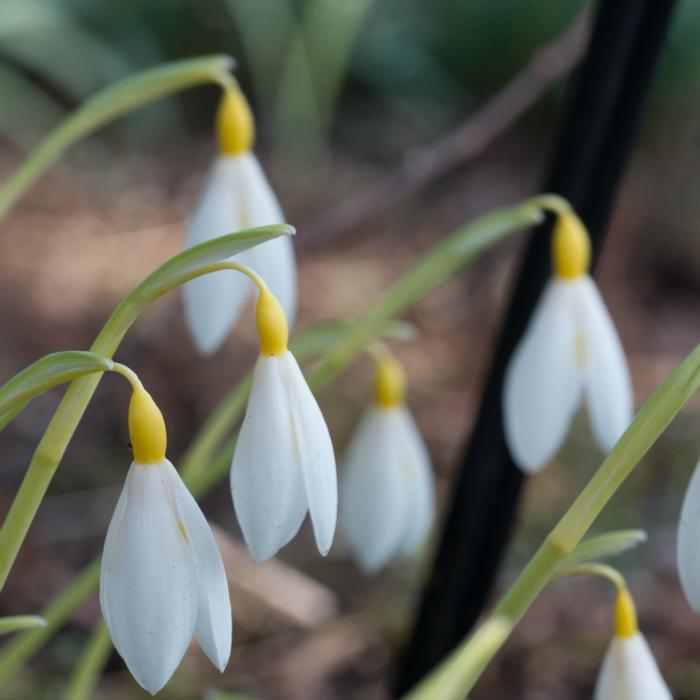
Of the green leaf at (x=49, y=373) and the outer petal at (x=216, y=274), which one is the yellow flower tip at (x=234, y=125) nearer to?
the outer petal at (x=216, y=274)

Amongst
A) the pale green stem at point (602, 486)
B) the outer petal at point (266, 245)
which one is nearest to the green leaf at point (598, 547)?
the pale green stem at point (602, 486)

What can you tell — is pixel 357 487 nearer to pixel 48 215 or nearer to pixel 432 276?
pixel 432 276

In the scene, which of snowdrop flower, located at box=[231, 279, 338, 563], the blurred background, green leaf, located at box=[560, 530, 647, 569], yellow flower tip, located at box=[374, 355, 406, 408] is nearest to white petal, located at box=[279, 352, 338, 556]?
snowdrop flower, located at box=[231, 279, 338, 563]

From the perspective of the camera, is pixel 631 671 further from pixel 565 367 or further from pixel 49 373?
pixel 49 373

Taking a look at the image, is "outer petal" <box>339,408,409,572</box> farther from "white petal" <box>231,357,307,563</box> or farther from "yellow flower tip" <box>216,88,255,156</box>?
"white petal" <box>231,357,307,563</box>

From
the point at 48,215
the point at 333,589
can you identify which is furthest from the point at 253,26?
the point at 333,589

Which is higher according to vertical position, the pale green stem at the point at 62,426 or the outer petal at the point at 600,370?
the pale green stem at the point at 62,426
